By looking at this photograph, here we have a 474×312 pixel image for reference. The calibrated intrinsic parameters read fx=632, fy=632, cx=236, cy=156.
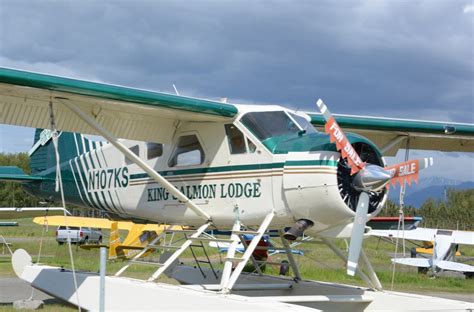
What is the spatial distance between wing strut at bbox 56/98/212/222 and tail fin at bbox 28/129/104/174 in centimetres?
283

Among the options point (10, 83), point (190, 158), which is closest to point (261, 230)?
point (190, 158)

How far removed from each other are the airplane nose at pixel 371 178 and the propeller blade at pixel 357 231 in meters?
0.10

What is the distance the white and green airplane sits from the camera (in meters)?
7.88

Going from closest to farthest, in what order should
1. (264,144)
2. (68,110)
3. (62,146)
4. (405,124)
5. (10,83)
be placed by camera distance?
(10,83), (264,144), (68,110), (405,124), (62,146)

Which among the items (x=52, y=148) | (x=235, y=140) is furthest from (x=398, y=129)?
(x=52, y=148)

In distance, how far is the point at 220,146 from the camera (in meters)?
A: 9.25

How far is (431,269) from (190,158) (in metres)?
12.6

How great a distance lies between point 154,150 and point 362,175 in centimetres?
394

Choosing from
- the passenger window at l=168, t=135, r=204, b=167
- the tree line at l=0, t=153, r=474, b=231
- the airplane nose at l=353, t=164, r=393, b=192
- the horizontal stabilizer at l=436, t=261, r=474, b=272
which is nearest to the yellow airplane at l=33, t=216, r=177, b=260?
the passenger window at l=168, t=135, r=204, b=167

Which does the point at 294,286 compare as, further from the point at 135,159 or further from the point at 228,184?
the point at 135,159

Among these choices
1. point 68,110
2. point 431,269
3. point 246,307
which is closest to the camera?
point 246,307

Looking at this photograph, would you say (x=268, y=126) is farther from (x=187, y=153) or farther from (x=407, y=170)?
(x=407, y=170)

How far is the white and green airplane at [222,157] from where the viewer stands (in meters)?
7.88

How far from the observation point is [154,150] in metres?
10.4
